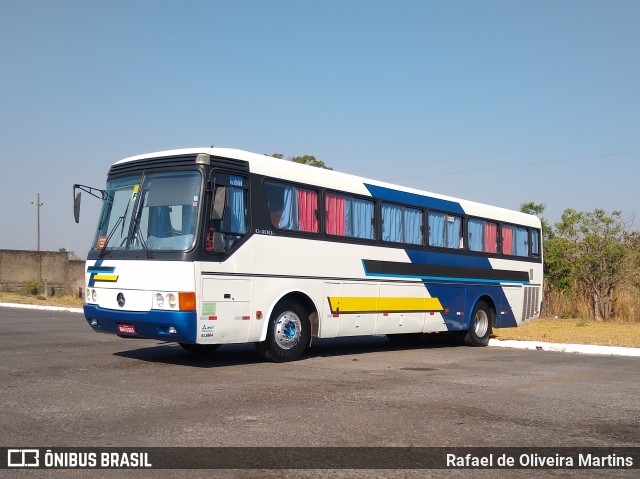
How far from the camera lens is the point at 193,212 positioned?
10609mm

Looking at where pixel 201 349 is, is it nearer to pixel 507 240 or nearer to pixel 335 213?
pixel 335 213

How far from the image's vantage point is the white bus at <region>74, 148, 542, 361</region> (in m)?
10.5

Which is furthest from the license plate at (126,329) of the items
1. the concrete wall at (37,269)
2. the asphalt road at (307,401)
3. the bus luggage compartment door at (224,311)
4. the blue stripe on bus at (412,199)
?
the concrete wall at (37,269)

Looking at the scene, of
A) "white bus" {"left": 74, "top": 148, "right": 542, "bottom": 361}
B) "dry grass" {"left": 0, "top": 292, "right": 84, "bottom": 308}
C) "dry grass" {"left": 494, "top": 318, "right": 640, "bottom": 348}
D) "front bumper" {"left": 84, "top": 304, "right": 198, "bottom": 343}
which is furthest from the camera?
"dry grass" {"left": 0, "top": 292, "right": 84, "bottom": 308}

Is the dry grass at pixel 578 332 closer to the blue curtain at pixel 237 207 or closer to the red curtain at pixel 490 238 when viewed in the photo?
the red curtain at pixel 490 238

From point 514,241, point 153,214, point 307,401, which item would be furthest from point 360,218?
point 514,241

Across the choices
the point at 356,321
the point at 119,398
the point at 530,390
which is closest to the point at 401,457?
the point at 119,398

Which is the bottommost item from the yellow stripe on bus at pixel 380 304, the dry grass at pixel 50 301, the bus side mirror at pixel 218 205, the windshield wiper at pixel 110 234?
the dry grass at pixel 50 301

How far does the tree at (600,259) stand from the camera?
2516cm

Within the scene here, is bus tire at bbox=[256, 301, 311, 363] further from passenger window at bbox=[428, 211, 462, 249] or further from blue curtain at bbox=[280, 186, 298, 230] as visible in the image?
passenger window at bbox=[428, 211, 462, 249]

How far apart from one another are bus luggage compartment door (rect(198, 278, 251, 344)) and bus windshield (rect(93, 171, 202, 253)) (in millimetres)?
783

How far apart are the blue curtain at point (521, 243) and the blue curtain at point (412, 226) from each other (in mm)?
4580

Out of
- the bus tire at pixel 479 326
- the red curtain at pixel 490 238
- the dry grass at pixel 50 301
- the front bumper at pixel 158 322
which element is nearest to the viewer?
the front bumper at pixel 158 322

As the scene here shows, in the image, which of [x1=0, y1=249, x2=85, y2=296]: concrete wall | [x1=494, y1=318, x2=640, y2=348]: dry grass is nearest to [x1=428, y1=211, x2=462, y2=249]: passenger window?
[x1=494, y1=318, x2=640, y2=348]: dry grass
